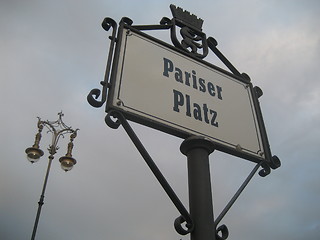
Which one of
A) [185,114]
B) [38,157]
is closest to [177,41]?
[185,114]

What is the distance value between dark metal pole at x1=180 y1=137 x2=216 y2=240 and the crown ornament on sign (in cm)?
106

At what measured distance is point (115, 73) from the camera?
5.23 ft

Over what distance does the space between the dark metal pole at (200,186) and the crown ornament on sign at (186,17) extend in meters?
1.06

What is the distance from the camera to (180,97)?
1739mm

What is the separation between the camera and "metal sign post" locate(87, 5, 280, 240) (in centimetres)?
147

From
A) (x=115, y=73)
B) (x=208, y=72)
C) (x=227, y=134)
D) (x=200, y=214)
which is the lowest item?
(x=200, y=214)

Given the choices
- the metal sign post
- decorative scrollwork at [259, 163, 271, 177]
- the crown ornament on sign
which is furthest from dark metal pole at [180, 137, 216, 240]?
the crown ornament on sign

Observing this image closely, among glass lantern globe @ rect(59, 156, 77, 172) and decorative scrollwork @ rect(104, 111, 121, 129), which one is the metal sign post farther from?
glass lantern globe @ rect(59, 156, 77, 172)

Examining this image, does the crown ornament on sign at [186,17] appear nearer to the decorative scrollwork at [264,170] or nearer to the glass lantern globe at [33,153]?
the decorative scrollwork at [264,170]

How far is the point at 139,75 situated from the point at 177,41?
536 millimetres

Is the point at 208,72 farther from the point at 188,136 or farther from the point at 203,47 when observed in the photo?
the point at 188,136

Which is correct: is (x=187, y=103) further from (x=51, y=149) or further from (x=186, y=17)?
(x=51, y=149)

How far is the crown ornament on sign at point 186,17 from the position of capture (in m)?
2.26

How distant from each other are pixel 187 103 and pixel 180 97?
0.17 feet
